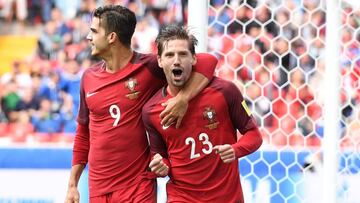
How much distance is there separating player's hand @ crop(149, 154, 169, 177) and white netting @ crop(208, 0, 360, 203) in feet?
5.76

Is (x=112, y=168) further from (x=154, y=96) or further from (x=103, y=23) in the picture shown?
(x=103, y=23)

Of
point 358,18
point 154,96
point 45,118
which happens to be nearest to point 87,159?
point 154,96

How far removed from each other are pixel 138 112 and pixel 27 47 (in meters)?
7.21

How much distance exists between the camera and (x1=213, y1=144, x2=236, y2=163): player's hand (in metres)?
3.00

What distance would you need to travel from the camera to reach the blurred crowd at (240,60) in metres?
5.43

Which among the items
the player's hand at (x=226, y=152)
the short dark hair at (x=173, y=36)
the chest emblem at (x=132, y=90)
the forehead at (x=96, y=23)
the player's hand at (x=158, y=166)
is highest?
the forehead at (x=96, y=23)

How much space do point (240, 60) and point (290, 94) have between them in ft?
1.80

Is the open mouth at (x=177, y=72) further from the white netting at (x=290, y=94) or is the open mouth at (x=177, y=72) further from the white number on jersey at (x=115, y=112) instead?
the white netting at (x=290, y=94)

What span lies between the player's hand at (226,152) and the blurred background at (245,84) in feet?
4.97

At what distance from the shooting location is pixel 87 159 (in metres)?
3.67

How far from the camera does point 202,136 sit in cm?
322

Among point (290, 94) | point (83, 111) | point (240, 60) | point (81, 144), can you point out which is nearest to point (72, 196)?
point (81, 144)

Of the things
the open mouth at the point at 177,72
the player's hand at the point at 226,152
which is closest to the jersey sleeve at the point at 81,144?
the open mouth at the point at 177,72

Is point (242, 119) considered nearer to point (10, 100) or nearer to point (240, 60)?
point (240, 60)
